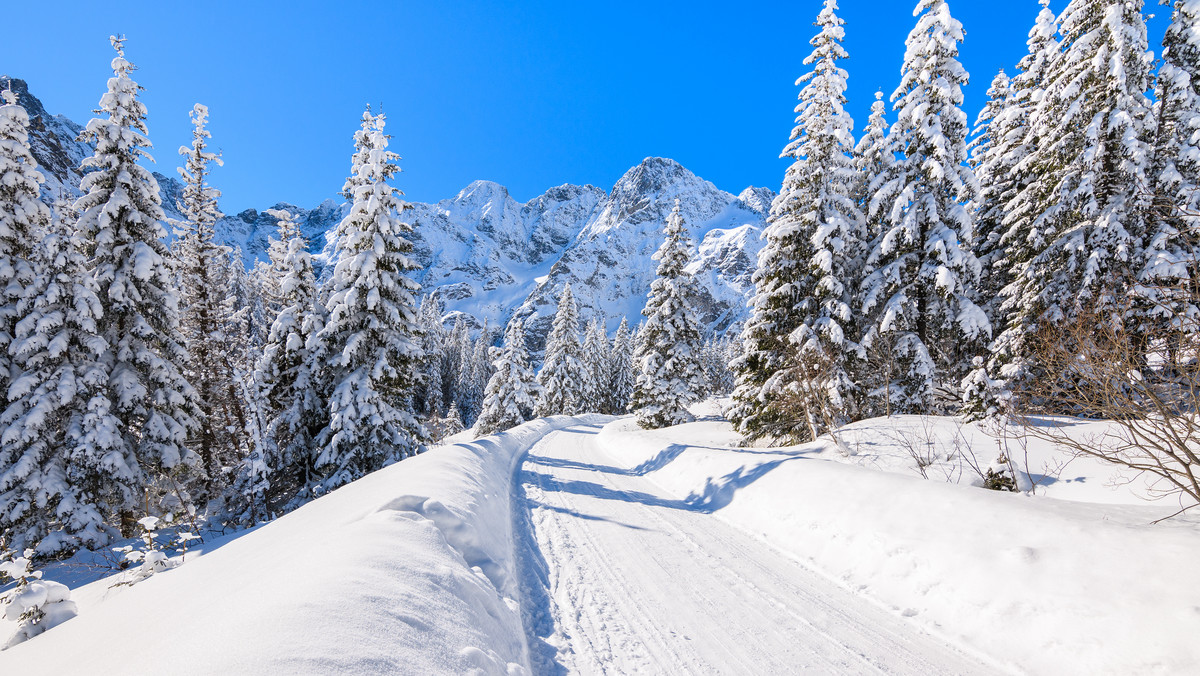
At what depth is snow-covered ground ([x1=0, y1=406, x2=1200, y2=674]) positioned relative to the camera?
289 centimetres

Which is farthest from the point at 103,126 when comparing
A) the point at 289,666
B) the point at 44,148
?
the point at 44,148

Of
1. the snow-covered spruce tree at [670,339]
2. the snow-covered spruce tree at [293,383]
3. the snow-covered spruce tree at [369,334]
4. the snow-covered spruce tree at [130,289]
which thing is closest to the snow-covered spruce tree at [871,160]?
the snow-covered spruce tree at [670,339]

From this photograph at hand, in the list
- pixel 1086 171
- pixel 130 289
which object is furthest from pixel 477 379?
pixel 1086 171

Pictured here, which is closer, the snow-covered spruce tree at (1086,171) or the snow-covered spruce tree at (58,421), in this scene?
the snow-covered spruce tree at (58,421)

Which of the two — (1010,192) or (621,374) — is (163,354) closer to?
(1010,192)

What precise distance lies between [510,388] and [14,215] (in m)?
26.9

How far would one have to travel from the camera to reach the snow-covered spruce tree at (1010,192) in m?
14.0

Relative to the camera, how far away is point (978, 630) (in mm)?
4215

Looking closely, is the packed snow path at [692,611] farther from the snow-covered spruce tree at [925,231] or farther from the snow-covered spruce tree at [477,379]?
the snow-covered spruce tree at [477,379]

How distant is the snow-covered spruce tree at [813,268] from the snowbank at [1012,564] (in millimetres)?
6857

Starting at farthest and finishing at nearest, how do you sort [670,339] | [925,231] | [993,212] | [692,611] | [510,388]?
[510,388] → [670,339] → [993,212] → [925,231] → [692,611]

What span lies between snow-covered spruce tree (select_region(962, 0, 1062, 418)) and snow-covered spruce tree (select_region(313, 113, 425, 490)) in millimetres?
16830

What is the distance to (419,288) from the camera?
Result: 1250 centimetres

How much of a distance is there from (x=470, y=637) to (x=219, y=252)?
19.0 metres
